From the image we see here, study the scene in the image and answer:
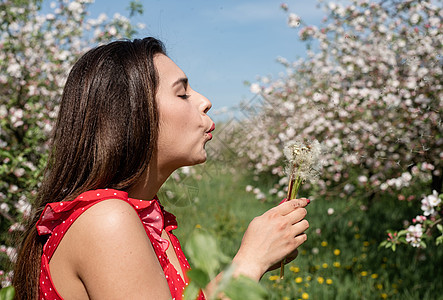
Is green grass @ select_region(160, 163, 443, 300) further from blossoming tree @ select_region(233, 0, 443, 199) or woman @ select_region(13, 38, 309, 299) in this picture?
woman @ select_region(13, 38, 309, 299)

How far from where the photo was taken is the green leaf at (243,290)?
325 millimetres

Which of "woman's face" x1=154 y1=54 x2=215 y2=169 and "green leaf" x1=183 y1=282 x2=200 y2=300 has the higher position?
"green leaf" x1=183 y1=282 x2=200 y2=300

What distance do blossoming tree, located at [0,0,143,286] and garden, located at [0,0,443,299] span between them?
0.01 m

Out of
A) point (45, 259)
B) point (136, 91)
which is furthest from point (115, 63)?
point (45, 259)

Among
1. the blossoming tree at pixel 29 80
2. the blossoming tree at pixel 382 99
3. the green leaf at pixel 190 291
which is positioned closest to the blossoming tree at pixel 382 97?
the blossoming tree at pixel 382 99

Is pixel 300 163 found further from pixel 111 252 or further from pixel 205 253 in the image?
pixel 205 253

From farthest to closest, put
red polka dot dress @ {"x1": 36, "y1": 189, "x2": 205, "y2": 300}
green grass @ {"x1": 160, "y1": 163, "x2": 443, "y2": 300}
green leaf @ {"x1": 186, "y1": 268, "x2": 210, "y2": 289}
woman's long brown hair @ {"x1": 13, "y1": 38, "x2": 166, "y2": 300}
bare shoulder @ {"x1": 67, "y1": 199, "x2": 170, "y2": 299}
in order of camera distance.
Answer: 1. green grass @ {"x1": 160, "y1": 163, "x2": 443, "y2": 300}
2. woman's long brown hair @ {"x1": 13, "y1": 38, "x2": 166, "y2": 300}
3. red polka dot dress @ {"x1": 36, "y1": 189, "x2": 205, "y2": 300}
4. bare shoulder @ {"x1": 67, "y1": 199, "x2": 170, "y2": 299}
5. green leaf @ {"x1": 186, "y1": 268, "x2": 210, "y2": 289}

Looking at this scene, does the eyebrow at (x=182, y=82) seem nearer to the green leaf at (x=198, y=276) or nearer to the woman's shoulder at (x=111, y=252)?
the woman's shoulder at (x=111, y=252)

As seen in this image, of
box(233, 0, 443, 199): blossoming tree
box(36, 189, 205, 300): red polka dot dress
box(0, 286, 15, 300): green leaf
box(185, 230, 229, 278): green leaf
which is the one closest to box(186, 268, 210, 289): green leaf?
box(185, 230, 229, 278): green leaf

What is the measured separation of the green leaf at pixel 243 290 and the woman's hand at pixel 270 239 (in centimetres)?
75

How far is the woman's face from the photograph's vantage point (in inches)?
49.3

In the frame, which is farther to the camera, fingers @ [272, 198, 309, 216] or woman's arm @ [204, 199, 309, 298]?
fingers @ [272, 198, 309, 216]

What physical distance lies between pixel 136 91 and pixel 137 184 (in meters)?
0.25

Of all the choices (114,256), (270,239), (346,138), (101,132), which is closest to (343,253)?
(346,138)
